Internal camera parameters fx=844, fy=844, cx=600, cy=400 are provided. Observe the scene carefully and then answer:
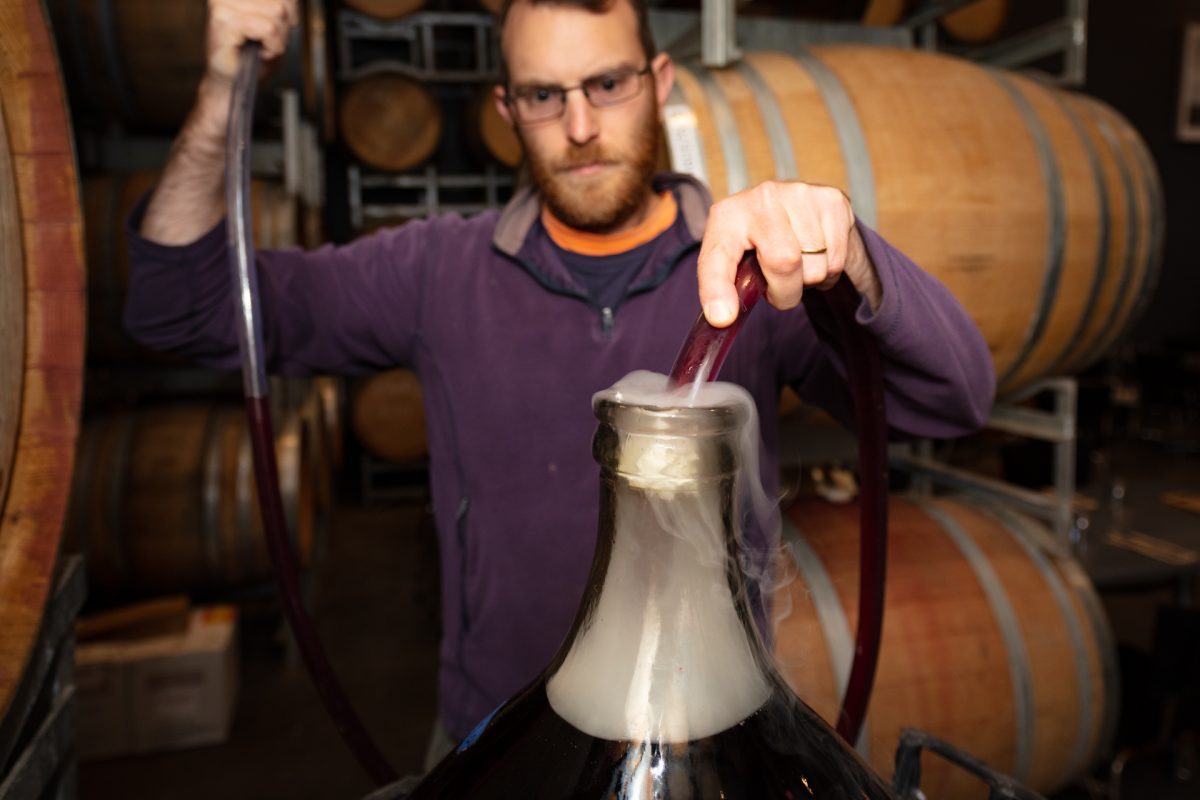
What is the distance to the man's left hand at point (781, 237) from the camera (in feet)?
1.73

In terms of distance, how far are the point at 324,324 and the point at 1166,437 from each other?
8798 millimetres

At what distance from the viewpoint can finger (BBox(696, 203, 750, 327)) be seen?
0.45m

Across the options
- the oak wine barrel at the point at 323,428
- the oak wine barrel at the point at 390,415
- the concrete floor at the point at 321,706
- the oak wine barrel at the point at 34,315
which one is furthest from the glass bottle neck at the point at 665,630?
the oak wine barrel at the point at 390,415

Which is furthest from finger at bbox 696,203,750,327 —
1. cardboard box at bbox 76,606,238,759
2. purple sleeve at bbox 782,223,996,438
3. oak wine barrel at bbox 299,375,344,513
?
oak wine barrel at bbox 299,375,344,513

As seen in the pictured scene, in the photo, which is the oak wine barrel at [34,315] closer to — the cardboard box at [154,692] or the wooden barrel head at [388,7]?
the cardboard box at [154,692]

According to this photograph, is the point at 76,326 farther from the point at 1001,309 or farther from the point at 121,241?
the point at 121,241

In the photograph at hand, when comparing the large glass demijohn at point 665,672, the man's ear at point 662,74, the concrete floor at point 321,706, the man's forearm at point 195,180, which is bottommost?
the concrete floor at point 321,706

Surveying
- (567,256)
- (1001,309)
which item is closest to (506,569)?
(567,256)

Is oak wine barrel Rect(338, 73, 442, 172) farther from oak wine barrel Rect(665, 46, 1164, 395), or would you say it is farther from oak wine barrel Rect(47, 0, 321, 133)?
oak wine barrel Rect(665, 46, 1164, 395)

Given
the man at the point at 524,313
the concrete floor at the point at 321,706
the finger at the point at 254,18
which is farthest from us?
the concrete floor at the point at 321,706

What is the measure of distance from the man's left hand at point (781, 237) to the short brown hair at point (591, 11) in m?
0.68

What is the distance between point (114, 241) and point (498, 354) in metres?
2.36

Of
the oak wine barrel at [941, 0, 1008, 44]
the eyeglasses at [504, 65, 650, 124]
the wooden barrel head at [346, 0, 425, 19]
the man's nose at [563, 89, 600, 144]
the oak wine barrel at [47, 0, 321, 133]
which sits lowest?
the man's nose at [563, 89, 600, 144]

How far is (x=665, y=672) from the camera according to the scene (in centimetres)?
41
